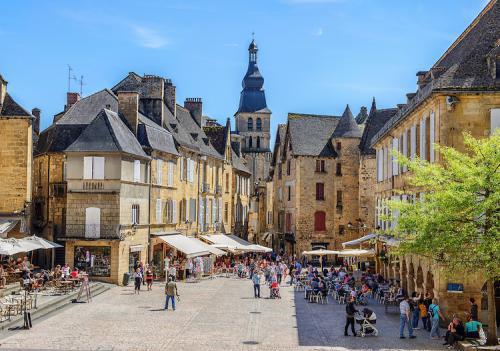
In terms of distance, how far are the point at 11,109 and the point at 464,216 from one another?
76.2 feet

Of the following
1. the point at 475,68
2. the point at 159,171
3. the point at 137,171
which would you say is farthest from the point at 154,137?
the point at 475,68

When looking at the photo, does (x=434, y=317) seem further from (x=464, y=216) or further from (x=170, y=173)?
(x=170, y=173)

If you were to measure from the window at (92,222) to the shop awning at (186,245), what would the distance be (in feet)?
16.2

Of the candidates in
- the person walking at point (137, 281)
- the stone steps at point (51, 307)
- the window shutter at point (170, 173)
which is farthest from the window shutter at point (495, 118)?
the window shutter at point (170, 173)

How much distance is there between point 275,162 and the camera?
67062 mm

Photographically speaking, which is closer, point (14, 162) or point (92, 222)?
A: point (14, 162)

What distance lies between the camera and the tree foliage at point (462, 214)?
18.5 meters

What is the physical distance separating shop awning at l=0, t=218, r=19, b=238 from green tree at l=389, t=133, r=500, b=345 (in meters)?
19.0

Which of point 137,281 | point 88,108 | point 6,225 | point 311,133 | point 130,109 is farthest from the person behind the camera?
point 311,133

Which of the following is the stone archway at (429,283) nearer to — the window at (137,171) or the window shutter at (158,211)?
the window at (137,171)

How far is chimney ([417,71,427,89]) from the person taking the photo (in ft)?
97.5

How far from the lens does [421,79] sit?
30344 mm

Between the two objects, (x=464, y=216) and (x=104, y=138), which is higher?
(x=104, y=138)

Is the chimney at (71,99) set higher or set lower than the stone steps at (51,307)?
higher
